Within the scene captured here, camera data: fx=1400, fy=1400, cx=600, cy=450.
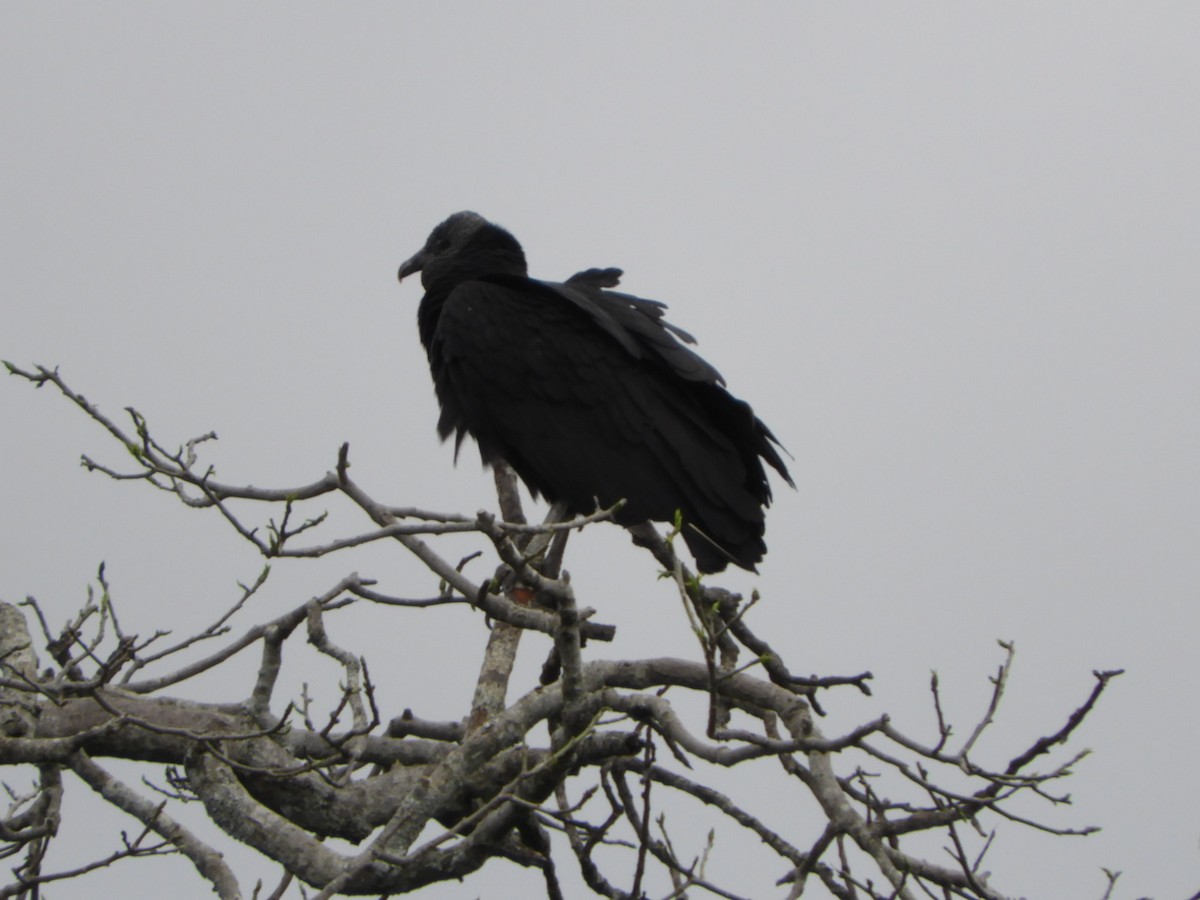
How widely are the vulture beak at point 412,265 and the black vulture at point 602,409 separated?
0.81 m

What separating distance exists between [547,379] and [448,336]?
35 cm

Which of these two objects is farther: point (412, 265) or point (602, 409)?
point (412, 265)

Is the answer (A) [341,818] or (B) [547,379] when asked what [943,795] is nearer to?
(A) [341,818]

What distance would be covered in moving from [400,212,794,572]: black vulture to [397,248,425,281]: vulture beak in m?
0.81

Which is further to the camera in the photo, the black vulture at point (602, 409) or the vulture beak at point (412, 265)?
the vulture beak at point (412, 265)

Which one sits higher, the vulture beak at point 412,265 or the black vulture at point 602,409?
the vulture beak at point 412,265

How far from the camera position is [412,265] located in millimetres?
5543

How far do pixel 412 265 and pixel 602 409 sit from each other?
149 cm

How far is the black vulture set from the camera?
13.6 ft

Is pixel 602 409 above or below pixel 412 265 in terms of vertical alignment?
below

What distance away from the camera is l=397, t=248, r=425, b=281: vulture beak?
18.2 ft

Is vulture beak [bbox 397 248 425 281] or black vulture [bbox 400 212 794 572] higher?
vulture beak [bbox 397 248 425 281]

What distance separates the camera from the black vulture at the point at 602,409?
4.14m

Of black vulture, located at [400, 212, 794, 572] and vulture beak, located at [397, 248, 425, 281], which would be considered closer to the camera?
black vulture, located at [400, 212, 794, 572]
